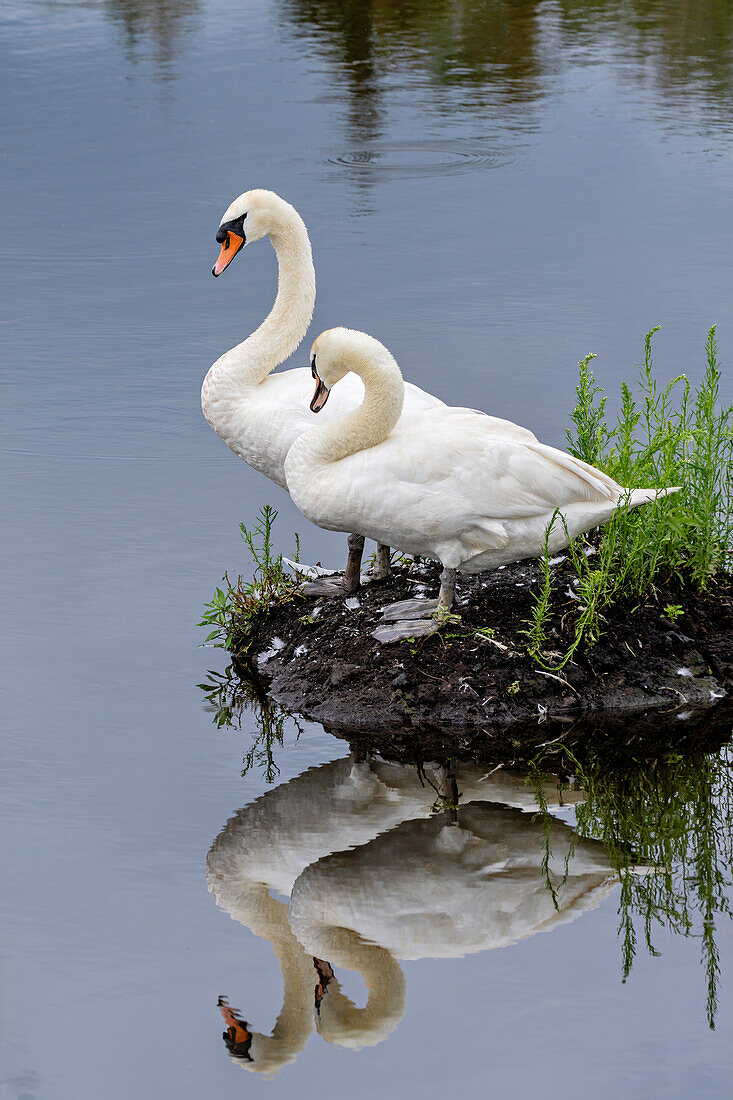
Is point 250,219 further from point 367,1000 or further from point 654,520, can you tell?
point 367,1000

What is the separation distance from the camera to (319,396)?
21.9 feet

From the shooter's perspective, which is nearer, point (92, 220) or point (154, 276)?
point (154, 276)

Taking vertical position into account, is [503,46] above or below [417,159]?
above

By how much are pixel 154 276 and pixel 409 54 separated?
29.7 ft

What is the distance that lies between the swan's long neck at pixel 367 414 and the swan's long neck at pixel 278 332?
47.0 inches

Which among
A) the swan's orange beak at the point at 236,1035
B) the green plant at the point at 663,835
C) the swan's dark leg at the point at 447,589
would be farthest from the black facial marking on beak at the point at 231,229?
the swan's orange beak at the point at 236,1035

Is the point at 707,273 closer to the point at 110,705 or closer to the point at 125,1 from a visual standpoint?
the point at 110,705

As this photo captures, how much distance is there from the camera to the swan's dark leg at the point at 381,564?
7.33 meters

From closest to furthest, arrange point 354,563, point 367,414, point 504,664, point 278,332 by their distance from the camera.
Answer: point 504,664
point 367,414
point 354,563
point 278,332

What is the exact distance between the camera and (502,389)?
32.8ft

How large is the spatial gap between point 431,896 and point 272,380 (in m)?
3.61

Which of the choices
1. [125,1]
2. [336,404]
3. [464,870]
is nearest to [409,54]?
[125,1]

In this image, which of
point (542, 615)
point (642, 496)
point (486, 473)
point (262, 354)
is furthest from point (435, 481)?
point (262, 354)

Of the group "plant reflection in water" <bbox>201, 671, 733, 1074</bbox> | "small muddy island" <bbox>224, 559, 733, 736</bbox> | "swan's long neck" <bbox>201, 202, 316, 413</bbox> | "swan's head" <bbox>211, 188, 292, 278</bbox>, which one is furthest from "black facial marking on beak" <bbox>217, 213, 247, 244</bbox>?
"plant reflection in water" <bbox>201, 671, 733, 1074</bbox>
